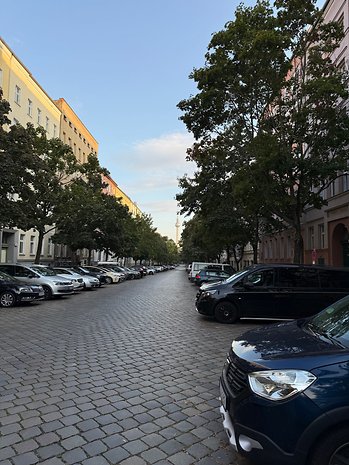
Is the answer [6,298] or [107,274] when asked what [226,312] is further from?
[107,274]

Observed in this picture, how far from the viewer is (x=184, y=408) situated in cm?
482

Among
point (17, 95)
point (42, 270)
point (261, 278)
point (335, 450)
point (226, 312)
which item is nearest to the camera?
point (335, 450)

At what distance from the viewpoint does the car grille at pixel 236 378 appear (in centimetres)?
329

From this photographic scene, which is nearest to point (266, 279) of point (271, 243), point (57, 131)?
point (271, 243)

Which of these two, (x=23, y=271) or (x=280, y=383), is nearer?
(x=280, y=383)

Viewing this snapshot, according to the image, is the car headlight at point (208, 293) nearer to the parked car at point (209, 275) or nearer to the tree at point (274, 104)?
the tree at point (274, 104)

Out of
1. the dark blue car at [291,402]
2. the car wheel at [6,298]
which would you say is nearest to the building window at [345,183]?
the car wheel at [6,298]

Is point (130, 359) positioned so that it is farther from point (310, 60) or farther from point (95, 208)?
point (95, 208)

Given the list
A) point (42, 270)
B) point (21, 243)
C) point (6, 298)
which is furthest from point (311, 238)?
point (21, 243)

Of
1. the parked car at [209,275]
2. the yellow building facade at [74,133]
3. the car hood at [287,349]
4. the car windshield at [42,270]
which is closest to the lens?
the car hood at [287,349]

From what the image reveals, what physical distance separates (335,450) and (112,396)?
310 cm

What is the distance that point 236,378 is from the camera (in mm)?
3436

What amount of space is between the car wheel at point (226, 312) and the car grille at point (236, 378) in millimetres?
8219

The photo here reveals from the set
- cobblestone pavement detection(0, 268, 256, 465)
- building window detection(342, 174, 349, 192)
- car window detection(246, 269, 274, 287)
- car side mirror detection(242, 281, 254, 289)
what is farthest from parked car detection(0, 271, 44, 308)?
building window detection(342, 174, 349, 192)
